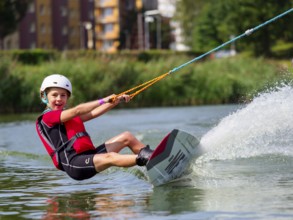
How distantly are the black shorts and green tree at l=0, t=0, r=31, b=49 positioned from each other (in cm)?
4740

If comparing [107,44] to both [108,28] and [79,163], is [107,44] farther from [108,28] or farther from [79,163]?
[79,163]

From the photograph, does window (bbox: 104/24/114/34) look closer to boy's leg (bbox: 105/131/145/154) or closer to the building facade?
the building facade

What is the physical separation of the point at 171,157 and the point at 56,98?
1.33 metres

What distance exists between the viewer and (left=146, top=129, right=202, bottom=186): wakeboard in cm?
948

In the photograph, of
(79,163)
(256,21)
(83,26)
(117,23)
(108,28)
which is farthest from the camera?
Answer: (108,28)

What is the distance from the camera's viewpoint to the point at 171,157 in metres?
9.61

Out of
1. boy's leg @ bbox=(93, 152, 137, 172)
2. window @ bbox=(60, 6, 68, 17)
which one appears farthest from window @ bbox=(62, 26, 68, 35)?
boy's leg @ bbox=(93, 152, 137, 172)

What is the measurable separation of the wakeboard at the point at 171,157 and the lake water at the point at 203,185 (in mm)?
126

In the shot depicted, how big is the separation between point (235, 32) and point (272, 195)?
58161mm

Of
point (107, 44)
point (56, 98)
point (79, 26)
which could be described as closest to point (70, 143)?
point (56, 98)

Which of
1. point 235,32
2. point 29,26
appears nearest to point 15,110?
point 235,32

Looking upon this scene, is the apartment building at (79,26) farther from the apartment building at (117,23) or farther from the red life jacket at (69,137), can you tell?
the red life jacket at (69,137)

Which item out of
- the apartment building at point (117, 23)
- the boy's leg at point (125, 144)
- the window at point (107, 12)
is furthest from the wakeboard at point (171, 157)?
the window at point (107, 12)

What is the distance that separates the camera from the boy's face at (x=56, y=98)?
381 inches
